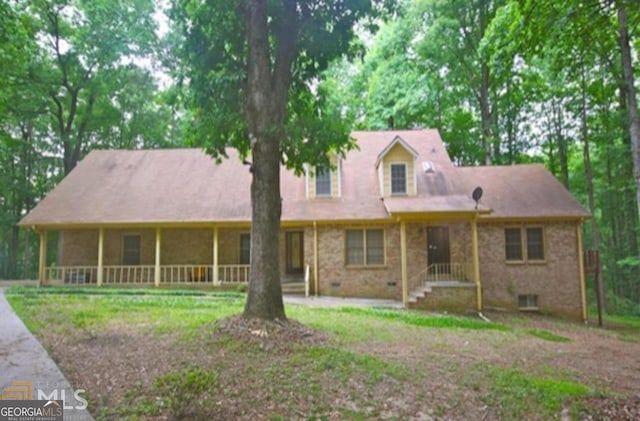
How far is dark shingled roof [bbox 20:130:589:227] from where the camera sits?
16.3 metres

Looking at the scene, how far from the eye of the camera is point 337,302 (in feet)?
47.2

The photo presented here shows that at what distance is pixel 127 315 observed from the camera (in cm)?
1012

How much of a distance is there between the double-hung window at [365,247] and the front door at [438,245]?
182cm

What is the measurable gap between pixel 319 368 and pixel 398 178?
12.1 meters

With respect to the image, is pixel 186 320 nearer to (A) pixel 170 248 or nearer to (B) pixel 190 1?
(B) pixel 190 1

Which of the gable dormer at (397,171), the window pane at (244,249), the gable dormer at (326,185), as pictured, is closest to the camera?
the gable dormer at (397,171)

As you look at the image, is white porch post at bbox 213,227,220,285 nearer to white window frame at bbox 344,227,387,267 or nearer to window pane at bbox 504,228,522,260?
white window frame at bbox 344,227,387,267

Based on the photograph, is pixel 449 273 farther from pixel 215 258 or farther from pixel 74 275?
pixel 74 275

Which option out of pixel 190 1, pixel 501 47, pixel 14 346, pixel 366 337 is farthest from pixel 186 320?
pixel 501 47

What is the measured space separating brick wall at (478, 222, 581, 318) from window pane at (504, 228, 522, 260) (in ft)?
0.67

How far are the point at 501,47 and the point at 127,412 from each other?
1016 centimetres

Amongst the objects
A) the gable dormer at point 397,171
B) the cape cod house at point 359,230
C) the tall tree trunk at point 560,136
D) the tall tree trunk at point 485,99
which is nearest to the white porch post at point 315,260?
the cape cod house at point 359,230

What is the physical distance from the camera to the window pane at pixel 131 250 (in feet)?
59.9

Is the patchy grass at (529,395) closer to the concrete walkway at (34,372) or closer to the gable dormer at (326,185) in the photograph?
the concrete walkway at (34,372)
